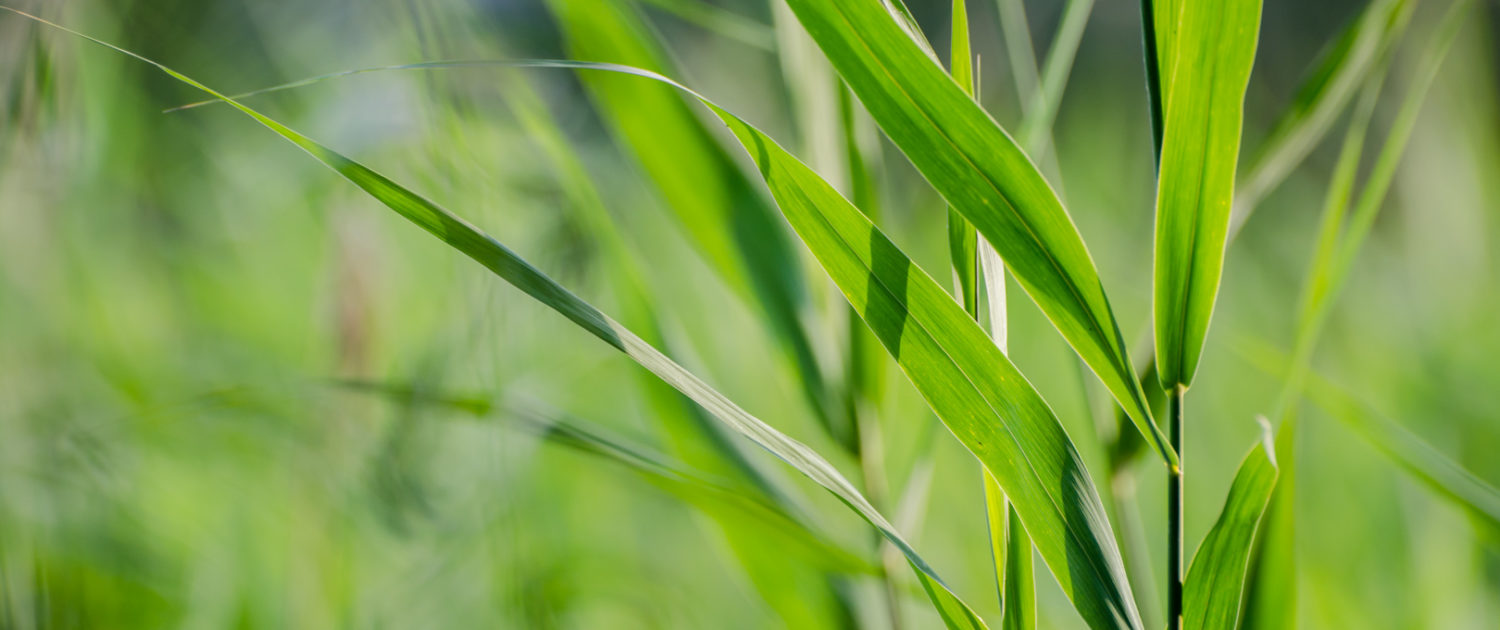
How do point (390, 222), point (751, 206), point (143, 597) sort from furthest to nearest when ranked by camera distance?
point (390, 222)
point (143, 597)
point (751, 206)

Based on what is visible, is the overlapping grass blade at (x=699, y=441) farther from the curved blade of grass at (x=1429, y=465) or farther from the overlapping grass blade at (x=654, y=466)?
the curved blade of grass at (x=1429, y=465)

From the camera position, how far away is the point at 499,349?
0.97 ft

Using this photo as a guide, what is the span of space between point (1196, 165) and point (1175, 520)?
0.06 metres

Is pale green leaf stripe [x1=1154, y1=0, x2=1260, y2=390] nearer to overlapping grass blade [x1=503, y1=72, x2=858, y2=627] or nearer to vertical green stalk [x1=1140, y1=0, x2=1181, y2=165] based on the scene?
vertical green stalk [x1=1140, y1=0, x2=1181, y2=165]

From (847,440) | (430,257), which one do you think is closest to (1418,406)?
(847,440)

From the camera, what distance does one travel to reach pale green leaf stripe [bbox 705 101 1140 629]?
0.41 feet

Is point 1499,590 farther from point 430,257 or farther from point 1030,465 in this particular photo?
point 430,257

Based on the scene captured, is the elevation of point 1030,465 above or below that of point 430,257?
below

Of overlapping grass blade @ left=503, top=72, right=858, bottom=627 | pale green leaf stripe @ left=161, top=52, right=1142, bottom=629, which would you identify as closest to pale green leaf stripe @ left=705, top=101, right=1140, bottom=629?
pale green leaf stripe @ left=161, top=52, right=1142, bottom=629

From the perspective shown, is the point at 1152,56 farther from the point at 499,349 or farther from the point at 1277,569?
the point at 499,349

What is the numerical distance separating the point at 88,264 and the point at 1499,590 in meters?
1.05

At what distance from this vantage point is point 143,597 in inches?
14.9

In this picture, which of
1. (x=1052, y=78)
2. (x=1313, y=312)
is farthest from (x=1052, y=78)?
(x=1313, y=312)

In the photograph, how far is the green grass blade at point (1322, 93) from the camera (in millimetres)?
188
